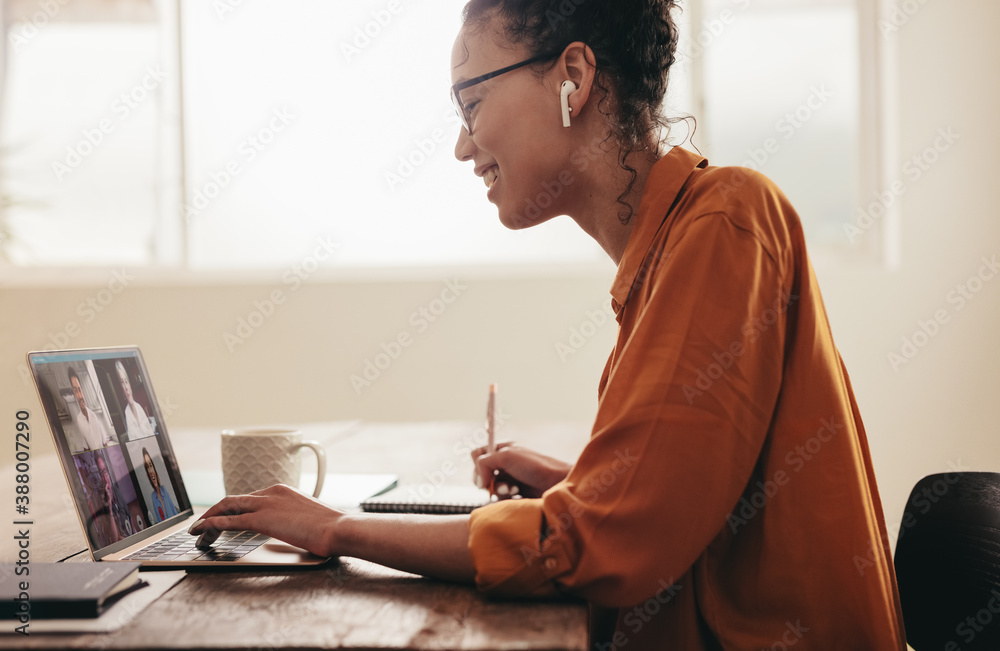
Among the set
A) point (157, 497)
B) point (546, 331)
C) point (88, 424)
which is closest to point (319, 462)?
point (157, 497)

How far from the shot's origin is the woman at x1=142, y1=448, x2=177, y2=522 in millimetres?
932

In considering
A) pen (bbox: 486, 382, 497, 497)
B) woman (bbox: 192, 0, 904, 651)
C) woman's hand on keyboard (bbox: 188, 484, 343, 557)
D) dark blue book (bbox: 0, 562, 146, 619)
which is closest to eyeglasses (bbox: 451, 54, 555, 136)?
woman (bbox: 192, 0, 904, 651)

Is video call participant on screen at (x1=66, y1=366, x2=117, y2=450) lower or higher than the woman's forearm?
higher

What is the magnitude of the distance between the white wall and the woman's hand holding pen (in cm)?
199

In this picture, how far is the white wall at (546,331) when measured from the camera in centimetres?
304

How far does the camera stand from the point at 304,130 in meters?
3.29

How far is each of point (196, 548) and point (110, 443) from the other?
159 mm

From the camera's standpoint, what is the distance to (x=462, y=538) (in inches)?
27.8

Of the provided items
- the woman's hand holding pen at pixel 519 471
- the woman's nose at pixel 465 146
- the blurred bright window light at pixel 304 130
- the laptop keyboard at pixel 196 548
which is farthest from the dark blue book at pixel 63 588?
the blurred bright window light at pixel 304 130

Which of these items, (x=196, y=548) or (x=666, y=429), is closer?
(x=666, y=429)

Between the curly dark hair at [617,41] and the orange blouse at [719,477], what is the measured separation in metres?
0.17

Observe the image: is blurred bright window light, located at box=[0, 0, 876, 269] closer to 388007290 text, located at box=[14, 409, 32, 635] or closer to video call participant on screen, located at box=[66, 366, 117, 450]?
388007290 text, located at box=[14, 409, 32, 635]

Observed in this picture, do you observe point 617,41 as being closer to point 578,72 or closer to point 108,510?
point 578,72

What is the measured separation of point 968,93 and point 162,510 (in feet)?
10.8
